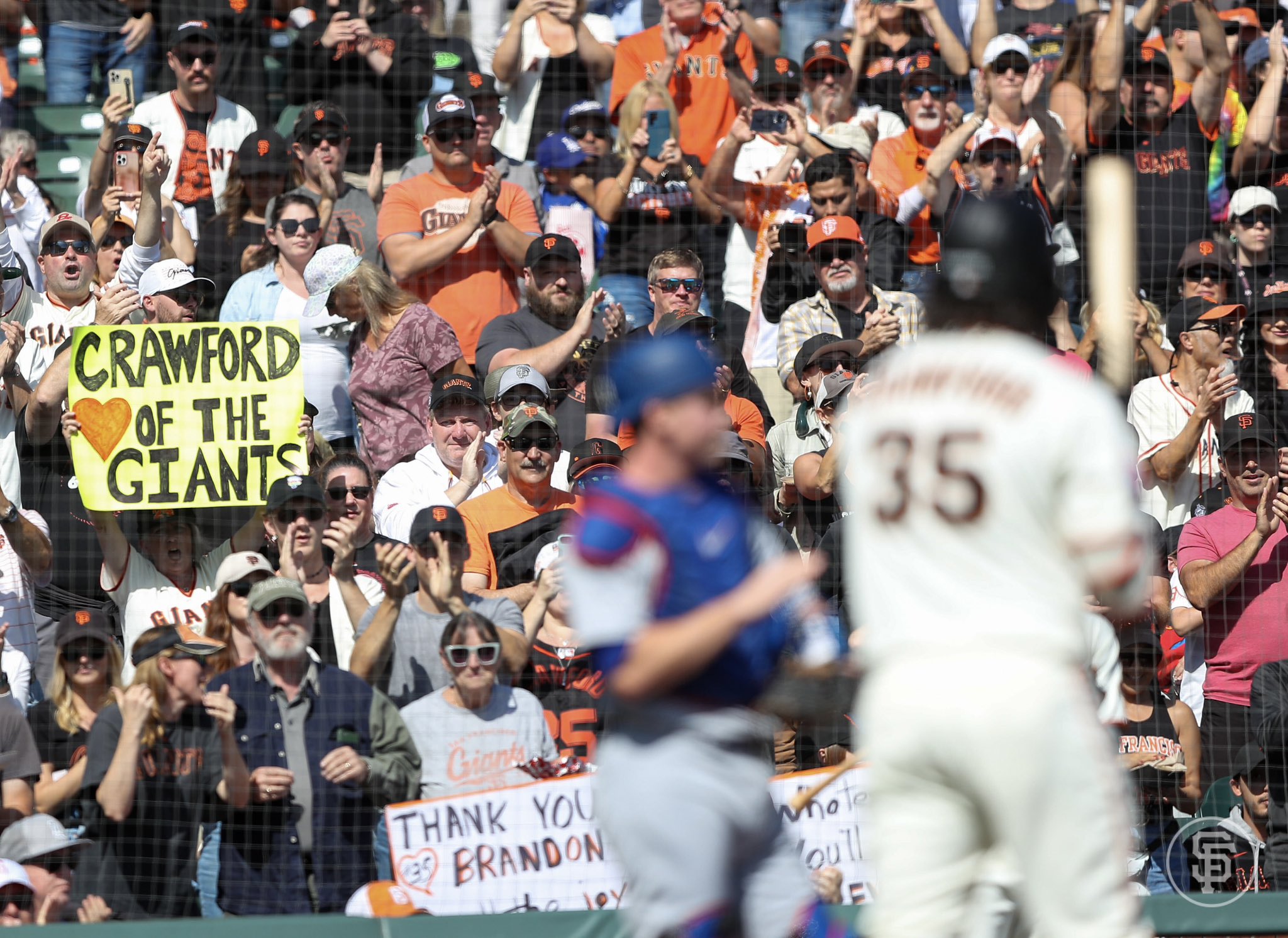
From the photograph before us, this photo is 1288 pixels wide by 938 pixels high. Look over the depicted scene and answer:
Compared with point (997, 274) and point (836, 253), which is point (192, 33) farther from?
point (997, 274)

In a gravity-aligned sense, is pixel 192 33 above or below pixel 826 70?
above

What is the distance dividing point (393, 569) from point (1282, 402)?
4423mm

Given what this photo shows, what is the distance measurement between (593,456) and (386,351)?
123 centimetres

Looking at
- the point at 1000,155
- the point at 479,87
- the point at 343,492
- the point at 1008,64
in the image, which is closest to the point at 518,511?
the point at 343,492

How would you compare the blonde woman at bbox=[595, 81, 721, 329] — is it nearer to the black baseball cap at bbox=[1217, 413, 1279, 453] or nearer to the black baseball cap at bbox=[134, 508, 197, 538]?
the black baseball cap at bbox=[134, 508, 197, 538]

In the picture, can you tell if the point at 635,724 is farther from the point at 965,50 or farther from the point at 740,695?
the point at 965,50

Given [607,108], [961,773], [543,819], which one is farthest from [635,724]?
[607,108]

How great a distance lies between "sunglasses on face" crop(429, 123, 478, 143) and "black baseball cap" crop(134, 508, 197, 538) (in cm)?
247

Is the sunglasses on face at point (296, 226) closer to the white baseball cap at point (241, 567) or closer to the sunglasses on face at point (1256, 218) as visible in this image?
the white baseball cap at point (241, 567)

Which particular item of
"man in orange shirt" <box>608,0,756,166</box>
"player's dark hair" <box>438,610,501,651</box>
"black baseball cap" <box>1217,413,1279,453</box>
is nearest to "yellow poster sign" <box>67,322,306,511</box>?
"player's dark hair" <box>438,610,501,651</box>

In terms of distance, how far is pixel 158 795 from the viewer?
6.75m

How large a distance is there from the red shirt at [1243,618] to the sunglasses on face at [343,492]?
3584mm

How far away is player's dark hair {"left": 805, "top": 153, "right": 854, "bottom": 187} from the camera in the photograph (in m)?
9.42

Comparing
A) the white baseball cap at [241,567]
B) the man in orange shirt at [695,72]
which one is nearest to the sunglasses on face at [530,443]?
the white baseball cap at [241,567]
